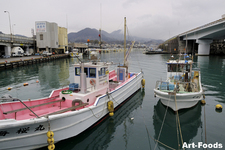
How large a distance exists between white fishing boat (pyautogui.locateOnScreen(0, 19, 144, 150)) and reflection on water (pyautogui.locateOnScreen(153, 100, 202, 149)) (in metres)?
2.86

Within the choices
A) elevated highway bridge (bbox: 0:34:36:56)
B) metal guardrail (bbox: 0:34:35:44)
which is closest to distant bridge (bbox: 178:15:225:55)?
elevated highway bridge (bbox: 0:34:36:56)

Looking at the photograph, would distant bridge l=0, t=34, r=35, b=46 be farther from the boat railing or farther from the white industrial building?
the boat railing

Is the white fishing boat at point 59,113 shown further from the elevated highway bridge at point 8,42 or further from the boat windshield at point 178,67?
the elevated highway bridge at point 8,42

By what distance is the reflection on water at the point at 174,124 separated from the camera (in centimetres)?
748

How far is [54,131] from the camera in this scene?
20.9ft

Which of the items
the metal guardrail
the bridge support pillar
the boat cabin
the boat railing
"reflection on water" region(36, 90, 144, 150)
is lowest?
"reflection on water" region(36, 90, 144, 150)

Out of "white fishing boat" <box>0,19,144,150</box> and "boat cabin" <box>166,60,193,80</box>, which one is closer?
"white fishing boat" <box>0,19,144,150</box>

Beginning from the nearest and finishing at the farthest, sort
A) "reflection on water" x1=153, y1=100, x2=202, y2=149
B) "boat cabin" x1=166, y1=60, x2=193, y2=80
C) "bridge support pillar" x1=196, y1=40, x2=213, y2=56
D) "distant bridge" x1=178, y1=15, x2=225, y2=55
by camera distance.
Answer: "reflection on water" x1=153, y1=100, x2=202, y2=149, "boat cabin" x1=166, y1=60, x2=193, y2=80, "distant bridge" x1=178, y1=15, x2=225, y2=55, "bridge support pillar" x1=196, y1=40, x2=213, y2=56

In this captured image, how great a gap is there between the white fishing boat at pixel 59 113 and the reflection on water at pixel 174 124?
2.86 meters

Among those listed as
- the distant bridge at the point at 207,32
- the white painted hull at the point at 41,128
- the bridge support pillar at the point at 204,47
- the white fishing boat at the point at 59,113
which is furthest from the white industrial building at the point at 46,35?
the white painted hull at the point at 41,128

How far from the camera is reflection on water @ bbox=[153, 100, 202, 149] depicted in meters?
7.48

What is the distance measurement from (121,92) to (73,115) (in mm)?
5058

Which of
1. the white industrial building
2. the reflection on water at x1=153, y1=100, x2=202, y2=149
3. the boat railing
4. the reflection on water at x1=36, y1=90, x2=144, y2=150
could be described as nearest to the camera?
the reflection on water at x1=36, y1=90, x2=144, y2=150

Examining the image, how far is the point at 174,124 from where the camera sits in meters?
8.77
